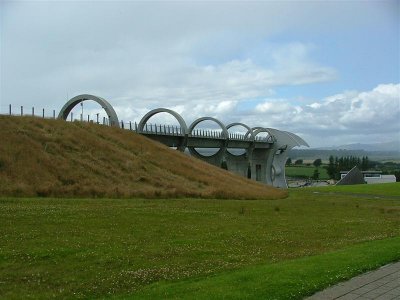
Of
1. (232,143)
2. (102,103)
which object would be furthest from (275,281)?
(232,143)

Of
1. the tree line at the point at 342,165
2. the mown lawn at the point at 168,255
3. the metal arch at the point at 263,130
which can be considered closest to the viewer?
the mown lawn at the point at 168,255

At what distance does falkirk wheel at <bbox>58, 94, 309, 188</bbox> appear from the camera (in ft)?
193

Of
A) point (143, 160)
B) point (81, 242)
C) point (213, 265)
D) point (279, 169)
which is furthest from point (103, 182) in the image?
point (279, 169)

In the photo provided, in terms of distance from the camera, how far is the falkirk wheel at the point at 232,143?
58.9 m

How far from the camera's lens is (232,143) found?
282 feet

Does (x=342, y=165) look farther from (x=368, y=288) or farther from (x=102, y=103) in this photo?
(x=368, y=288)

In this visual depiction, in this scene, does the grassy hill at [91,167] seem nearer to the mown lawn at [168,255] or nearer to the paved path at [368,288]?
the mown lawn at [168,255]

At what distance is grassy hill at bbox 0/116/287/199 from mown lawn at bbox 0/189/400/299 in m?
10.6

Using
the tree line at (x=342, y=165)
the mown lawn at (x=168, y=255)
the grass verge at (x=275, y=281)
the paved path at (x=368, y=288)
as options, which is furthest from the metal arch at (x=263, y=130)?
the paved path at (x=368, y=288)

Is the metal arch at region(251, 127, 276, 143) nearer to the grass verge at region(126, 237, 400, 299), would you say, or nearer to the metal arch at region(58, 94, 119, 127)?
the metal arch at region(58, 94, 119, 127)

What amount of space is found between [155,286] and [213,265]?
7.04 ft

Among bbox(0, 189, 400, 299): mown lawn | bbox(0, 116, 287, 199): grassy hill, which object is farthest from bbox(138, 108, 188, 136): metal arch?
bbox(0, 189, 400, 299): mown lawn

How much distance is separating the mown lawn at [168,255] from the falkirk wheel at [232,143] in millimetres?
35906

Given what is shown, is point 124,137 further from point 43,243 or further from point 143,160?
point 43,243
